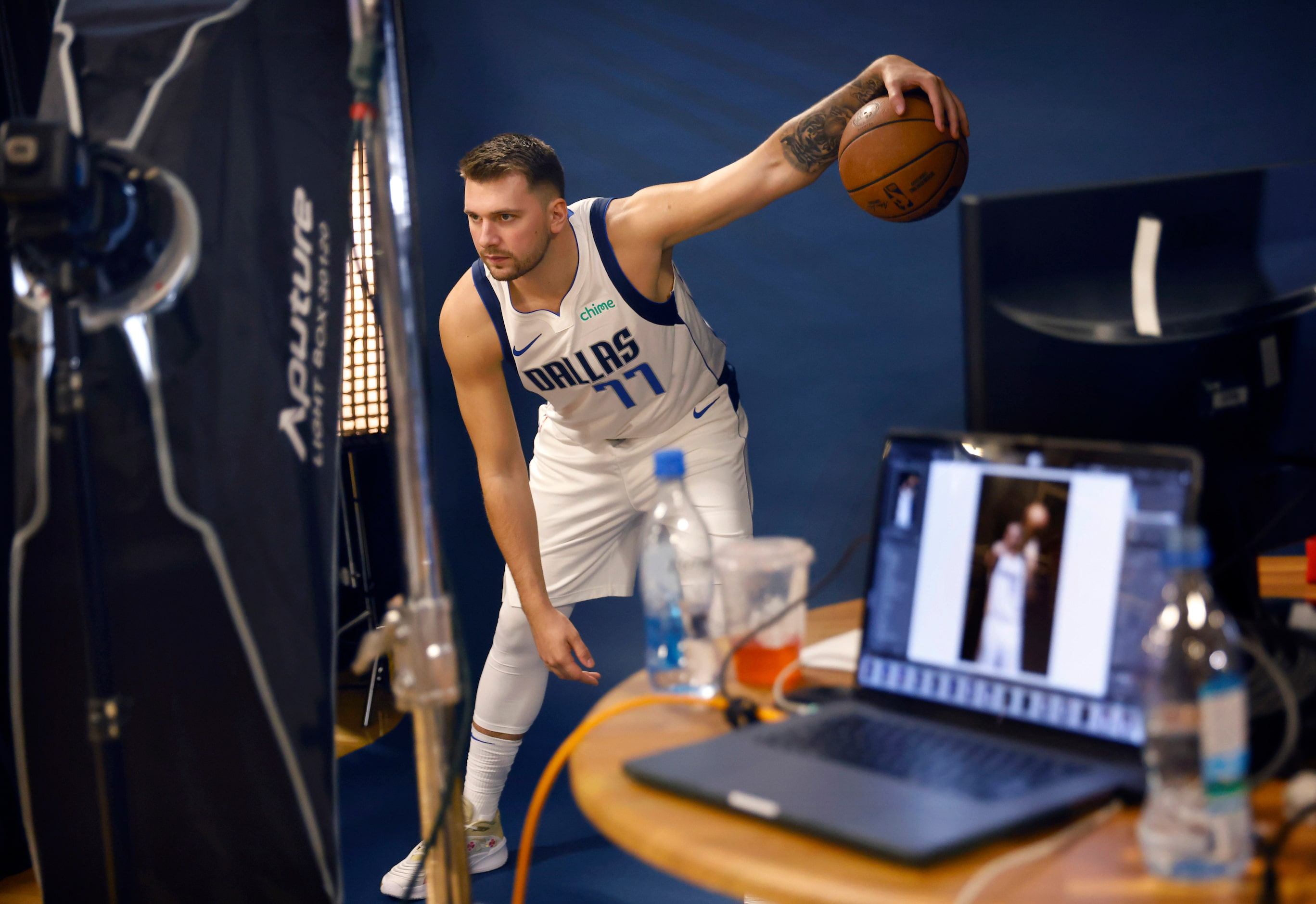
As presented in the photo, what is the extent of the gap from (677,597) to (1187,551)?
624mm

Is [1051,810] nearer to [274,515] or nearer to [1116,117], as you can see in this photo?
[274,515]

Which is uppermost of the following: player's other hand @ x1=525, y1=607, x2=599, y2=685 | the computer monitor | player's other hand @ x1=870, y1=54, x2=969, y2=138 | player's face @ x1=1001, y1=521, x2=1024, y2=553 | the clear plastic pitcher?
player's other hand @ x1=870, y1=54, x2=969, y2=138

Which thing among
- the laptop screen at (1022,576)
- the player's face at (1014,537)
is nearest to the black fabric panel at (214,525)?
the laptop screen at (1022,576)

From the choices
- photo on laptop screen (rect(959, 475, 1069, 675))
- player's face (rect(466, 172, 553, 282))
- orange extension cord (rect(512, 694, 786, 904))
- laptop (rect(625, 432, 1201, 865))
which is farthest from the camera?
player's face (rect(466, 172, 553, 282))

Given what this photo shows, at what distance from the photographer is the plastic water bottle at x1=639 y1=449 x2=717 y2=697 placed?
1117 mm

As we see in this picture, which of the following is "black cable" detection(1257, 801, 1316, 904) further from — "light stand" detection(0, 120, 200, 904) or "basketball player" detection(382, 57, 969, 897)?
"basketball player" detection(382, 57, 969, 897)

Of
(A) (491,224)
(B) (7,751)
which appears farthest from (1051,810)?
(B) (7,751)

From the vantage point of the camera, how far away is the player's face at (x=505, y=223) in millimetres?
2215

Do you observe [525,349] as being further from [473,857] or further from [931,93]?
[473,857]

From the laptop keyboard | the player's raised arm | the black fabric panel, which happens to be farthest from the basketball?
the laptop keyboard

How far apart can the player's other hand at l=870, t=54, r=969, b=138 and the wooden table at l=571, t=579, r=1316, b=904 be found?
4.14ft

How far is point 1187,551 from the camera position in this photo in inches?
28.2

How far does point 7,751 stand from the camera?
240cm

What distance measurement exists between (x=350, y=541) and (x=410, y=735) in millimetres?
612
